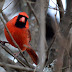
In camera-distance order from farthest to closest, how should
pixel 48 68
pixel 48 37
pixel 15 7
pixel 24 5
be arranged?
pixel 48 37 → pixel 15 7 → pixel 24 5 → pixel 48 68

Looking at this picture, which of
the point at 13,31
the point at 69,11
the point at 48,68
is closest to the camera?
the point at 48,68

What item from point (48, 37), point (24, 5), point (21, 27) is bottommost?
point (48, 37)

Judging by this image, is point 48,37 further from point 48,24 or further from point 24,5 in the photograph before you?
point 24,5

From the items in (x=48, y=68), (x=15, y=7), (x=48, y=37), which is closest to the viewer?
(x=48, y=68)

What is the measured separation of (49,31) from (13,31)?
1941 millimetres

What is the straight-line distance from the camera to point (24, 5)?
4.44 m

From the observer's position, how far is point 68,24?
307cm

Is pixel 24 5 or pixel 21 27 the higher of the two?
pixel 24 5

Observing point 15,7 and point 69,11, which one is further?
point 15,7

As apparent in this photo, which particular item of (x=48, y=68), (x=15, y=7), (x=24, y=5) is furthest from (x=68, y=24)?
(x=15, y=7)

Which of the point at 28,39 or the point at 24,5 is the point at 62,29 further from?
the point at 24,5

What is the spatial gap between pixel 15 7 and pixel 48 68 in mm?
2500

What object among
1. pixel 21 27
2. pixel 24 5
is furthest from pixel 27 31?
pixel 24 5

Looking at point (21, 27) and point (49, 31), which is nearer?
point (21, 27)
